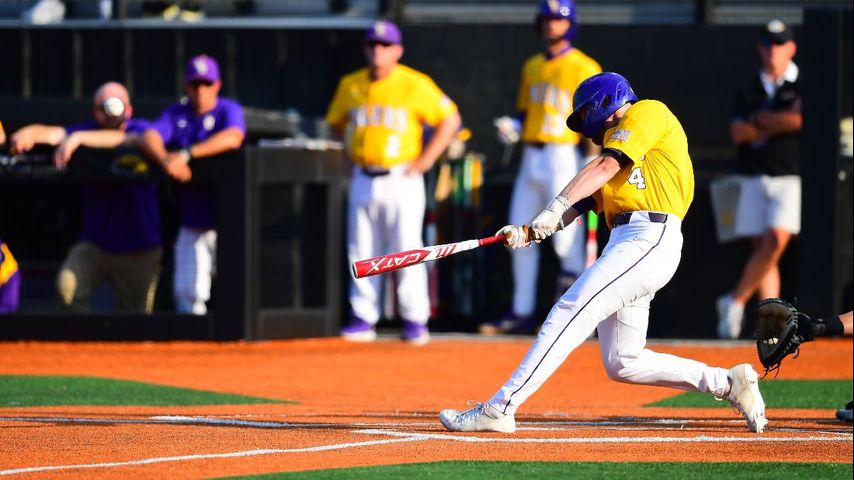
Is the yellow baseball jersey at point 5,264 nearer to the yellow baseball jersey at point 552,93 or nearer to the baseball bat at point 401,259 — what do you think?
the baseball bat at point 401,259

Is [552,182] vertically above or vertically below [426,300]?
above

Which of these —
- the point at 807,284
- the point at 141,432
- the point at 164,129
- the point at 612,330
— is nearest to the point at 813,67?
the point at 807,284

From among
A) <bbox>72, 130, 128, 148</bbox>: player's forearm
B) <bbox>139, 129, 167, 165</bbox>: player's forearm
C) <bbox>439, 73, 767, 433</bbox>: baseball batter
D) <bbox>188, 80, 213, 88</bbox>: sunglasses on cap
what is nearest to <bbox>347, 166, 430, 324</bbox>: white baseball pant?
<bbox>188, 80, 213, 88</bbox>: sunglasses on cap

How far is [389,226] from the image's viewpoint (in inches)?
462

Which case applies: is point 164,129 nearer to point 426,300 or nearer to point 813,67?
point 426,300

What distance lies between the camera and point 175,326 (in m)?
11.8

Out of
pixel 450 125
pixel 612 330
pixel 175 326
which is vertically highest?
pixel 450 125

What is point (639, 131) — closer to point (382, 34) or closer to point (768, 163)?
point (382, 34)

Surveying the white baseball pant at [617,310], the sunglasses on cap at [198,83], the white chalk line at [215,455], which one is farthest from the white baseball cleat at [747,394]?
the sunglasses on cap at [198,83]

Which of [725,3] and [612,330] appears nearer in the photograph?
[612,330]

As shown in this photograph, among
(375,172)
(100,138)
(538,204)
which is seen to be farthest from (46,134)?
(538,204)

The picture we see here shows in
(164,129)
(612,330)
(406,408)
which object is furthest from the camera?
(164,129)

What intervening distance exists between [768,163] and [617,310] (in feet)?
18.8

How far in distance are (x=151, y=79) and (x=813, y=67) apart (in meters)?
6.23
